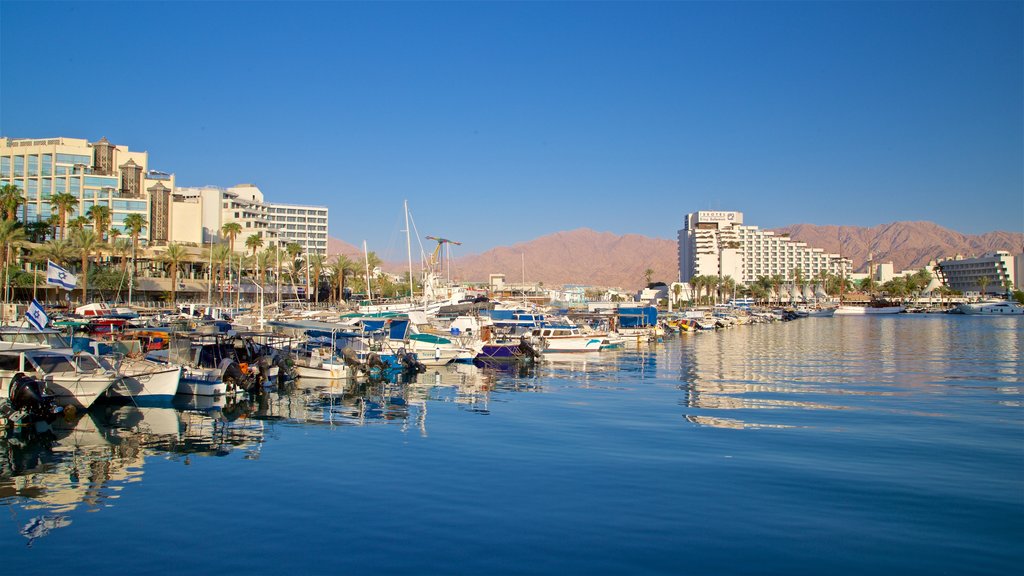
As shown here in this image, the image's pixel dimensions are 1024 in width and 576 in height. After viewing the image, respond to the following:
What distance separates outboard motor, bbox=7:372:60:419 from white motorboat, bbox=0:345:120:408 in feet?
2.00

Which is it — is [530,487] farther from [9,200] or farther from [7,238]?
[9,200]

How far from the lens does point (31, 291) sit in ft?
299

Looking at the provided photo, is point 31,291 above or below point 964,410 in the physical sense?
above

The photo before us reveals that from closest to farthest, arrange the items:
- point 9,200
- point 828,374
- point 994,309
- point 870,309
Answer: point 828,374, point 9,200, point 994,309, point 870,309

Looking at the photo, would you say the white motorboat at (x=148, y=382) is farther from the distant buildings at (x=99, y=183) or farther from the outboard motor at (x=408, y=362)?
the distant buildings at (x=99, y=183)

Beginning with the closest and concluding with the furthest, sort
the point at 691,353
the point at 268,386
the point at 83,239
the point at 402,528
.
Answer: the point at 402,528
the point at 268,386
the point at 691,353
the point at 83,239

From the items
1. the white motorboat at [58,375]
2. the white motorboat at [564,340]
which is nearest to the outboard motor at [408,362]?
the white motorboat at [564,340]

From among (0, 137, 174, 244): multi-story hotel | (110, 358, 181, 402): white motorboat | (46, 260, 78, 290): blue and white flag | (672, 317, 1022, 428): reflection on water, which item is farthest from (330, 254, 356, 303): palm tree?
(110, 358, 181, 402): white motorboat

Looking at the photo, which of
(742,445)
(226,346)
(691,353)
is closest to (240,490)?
(742,445)

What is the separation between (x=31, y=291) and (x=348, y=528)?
9415cm

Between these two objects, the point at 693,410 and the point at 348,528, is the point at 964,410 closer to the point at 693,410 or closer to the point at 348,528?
the point at 693,410

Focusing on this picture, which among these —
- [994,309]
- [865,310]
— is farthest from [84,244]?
[994,309]

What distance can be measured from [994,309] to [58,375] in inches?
8050

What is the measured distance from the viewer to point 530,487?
1797 cm
